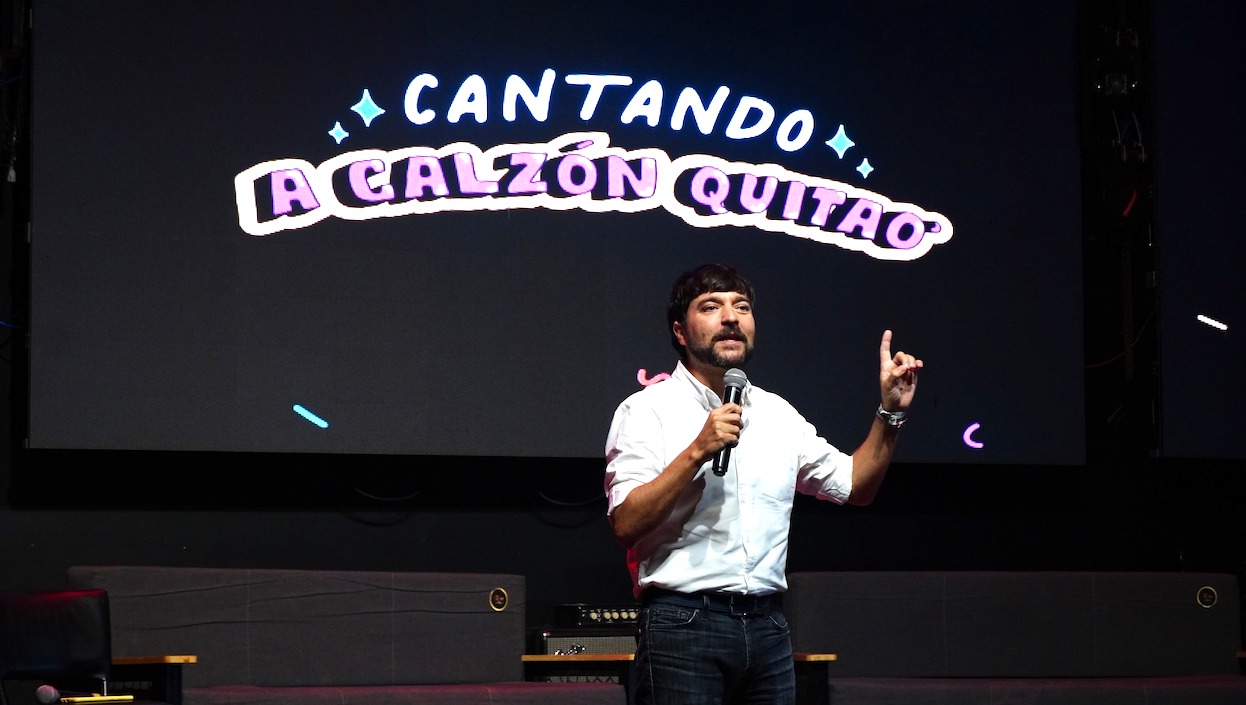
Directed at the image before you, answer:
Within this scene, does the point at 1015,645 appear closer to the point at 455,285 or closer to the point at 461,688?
the point at 461,688

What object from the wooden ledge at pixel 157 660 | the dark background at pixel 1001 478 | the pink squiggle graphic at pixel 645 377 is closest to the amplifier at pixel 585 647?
the dark background at pixel 1001 478

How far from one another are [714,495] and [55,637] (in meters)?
2.54

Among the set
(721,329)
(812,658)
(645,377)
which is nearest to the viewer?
(721,329)

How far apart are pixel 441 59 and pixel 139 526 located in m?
1.93

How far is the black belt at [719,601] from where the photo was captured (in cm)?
284

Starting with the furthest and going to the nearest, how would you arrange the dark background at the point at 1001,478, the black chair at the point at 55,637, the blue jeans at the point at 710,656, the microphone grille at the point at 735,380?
the dark background at the point at 1001,478, the black chair at the point at 55,637, the microphone grille at the point at 735,380, the blue jeans at the point at 710,656

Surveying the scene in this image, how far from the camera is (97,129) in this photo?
5145 mm

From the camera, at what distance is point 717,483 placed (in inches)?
116

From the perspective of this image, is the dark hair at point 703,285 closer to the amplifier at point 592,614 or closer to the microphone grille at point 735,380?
the microphone grille at point 735,380

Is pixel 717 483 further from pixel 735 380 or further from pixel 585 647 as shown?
pixel 585 647

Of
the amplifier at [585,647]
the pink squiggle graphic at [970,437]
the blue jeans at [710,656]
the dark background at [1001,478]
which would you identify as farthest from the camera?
the pink squiggle graphic at [970,437]

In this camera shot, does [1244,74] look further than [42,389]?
Yes

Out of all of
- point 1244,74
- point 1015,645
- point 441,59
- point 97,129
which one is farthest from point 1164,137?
point 97,129

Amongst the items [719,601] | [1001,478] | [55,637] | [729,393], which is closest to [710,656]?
[719,601]
